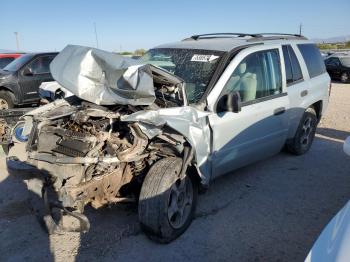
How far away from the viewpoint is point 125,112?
Result: 10.7 feet

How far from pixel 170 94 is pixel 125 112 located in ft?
1.86

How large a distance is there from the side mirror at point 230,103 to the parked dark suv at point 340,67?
17.5m

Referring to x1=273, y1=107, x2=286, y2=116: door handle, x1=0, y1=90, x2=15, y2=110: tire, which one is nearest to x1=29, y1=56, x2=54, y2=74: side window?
x1=0, y1=90, x2=15, y2=110: tire

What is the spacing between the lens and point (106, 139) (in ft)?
9.92

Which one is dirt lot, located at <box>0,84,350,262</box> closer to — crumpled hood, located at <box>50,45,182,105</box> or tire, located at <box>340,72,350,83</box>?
crumpled hood, located at <box>50,45,182,105</box>

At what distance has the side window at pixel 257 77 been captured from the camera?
12.7ft

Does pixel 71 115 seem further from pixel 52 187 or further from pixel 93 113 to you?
pixel 52 187

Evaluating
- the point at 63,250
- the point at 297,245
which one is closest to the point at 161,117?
the point at 63,250

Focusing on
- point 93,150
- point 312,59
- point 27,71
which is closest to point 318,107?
point 312,59

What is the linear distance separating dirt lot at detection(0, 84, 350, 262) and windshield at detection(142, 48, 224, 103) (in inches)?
52.6

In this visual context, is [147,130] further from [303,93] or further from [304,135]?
[304,135]

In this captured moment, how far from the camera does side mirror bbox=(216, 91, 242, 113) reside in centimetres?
346

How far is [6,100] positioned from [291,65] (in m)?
7.46

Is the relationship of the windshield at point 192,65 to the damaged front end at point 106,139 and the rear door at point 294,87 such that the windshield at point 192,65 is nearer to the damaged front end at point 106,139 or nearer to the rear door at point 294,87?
the damaged front end at point 106,139
